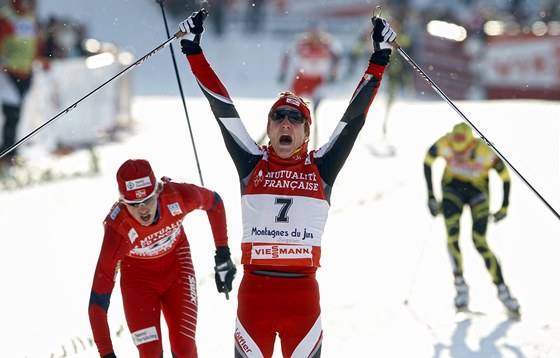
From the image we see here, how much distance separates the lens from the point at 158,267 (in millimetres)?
5723

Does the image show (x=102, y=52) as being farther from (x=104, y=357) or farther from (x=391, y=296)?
(x=104, y=357)

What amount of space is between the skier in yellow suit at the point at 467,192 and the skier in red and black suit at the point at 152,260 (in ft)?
10.5

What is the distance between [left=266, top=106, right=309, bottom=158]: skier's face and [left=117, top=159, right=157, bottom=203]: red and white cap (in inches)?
33.1

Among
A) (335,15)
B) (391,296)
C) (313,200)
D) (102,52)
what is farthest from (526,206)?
(335,15)

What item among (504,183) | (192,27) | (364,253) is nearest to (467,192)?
(504,183)

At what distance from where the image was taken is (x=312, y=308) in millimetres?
4750

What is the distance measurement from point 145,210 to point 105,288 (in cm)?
50

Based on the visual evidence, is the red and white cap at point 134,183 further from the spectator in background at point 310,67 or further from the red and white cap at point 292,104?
the spectator in background at point 310,67

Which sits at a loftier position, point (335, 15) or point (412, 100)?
point (335, 15)

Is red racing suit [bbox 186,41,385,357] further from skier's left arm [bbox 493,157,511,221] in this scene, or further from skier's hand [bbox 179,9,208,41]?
skier's left arm [bbox 493,157,511,221]

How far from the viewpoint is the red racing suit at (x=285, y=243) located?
470 centimetres

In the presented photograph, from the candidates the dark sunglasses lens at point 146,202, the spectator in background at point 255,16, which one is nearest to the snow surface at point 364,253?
the dark sunglasses lens at point 146,202

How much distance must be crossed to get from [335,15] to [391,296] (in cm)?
2363

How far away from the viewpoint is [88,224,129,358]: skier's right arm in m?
5.01
